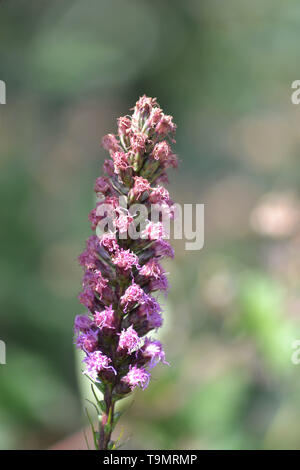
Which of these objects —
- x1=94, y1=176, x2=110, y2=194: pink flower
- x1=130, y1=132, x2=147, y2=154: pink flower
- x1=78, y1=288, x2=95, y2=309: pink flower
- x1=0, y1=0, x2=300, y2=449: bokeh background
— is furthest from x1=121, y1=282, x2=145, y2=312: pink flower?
x1=0, y1=0, x2=300, y2=449: bokeh background

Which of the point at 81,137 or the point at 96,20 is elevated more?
the point at 96,20

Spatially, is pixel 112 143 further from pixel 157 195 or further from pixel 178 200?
pixel 178 200

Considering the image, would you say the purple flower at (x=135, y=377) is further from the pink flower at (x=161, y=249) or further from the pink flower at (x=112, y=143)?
the pink flower at (x=112, y=143)

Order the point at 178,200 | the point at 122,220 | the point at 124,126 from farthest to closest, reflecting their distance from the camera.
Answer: the point at 178,200, the point at 124,126, the point at 122,220

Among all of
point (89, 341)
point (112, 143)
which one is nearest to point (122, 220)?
point (112, 143)

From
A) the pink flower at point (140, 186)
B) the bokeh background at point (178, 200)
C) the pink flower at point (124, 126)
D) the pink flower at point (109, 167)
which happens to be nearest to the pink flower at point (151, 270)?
the pink flower at point (140, 186)
